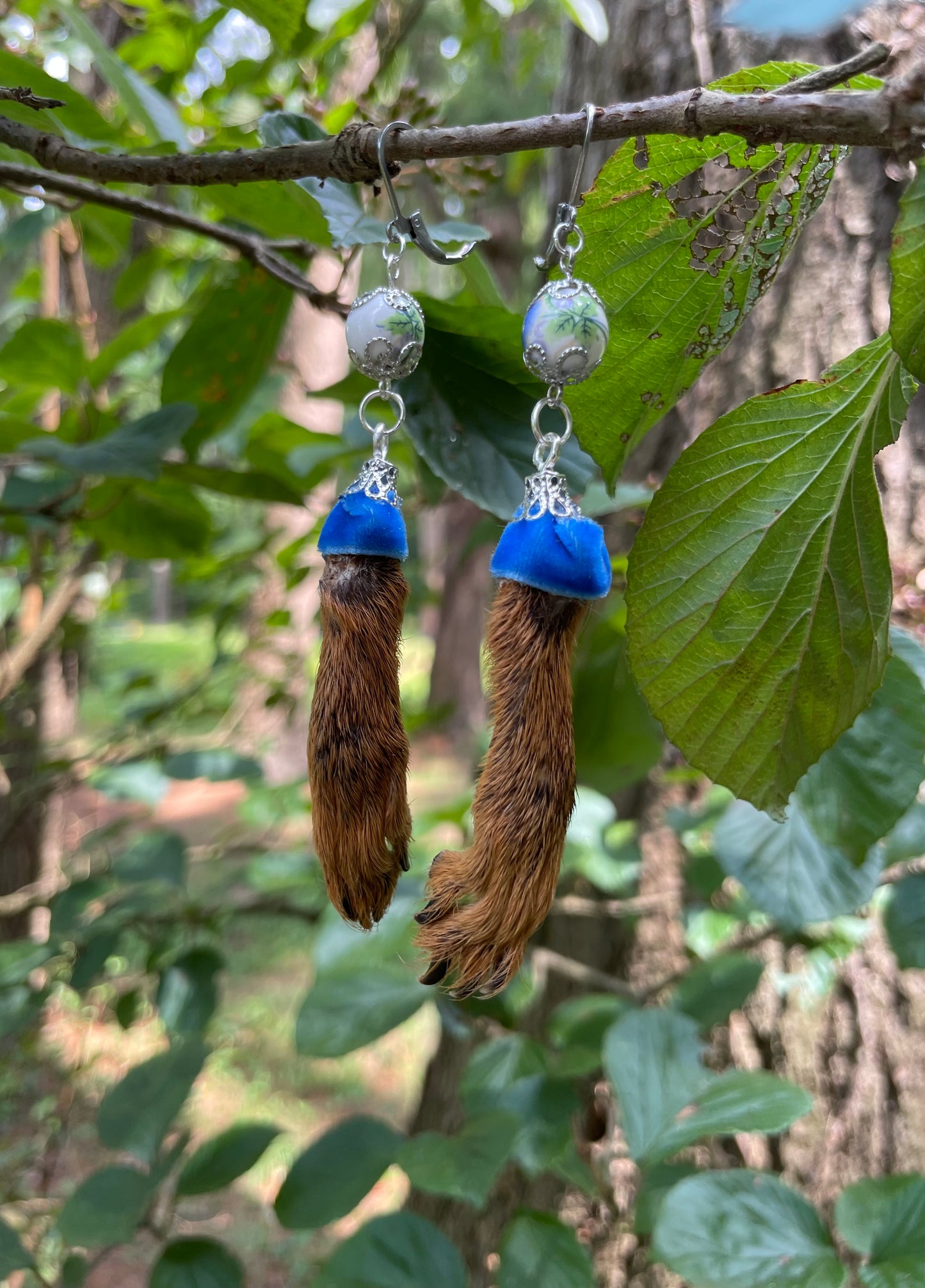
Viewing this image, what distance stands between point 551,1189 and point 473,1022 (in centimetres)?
23

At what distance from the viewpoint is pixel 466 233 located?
0.56m

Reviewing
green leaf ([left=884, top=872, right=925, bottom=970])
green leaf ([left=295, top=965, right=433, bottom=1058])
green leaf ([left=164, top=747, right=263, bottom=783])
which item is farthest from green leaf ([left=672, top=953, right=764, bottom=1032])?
green leaf ([left=164, top=747, right=263, bottom=783])

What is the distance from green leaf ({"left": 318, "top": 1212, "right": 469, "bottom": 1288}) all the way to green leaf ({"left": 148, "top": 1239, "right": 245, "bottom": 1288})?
123 millimetres

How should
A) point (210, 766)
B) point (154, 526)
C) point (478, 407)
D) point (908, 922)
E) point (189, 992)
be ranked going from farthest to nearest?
point (210, 766), point (189, 992), point (154, 526), point (908, 922), point (478, 407)

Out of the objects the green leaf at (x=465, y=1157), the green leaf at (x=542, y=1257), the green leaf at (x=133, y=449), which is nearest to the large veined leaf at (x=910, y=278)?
the green leaf at (x=133, y=449)

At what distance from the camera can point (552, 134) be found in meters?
0.32

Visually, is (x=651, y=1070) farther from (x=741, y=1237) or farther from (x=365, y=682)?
(x=365, y=682)

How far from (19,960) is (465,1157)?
0.54 metres

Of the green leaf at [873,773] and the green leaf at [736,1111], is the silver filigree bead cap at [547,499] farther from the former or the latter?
the green leaf at [736,1111]

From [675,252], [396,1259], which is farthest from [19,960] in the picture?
[675,252]

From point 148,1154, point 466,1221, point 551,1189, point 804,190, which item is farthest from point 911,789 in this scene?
point 466,1221

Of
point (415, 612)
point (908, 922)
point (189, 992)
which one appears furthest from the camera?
point (415, 612)

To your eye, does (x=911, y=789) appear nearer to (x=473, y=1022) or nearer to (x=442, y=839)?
(x=473, y=1022)

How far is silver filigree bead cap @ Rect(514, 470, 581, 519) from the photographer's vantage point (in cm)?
36
